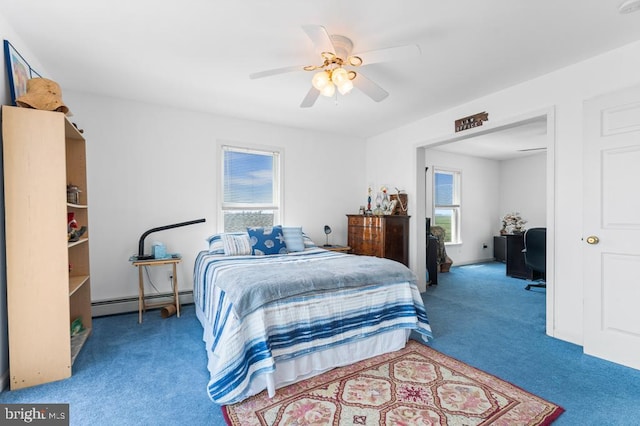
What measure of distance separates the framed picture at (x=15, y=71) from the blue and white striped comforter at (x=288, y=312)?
194cm

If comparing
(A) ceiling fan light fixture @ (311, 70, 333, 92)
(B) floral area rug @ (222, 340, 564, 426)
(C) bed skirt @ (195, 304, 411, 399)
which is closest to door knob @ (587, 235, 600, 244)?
(B) floral area rug @ (222, 340, 564, 426)

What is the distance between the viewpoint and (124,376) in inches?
85.7

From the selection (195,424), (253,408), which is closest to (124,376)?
(195,424)

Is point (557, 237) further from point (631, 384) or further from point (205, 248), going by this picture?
point (205, 248)

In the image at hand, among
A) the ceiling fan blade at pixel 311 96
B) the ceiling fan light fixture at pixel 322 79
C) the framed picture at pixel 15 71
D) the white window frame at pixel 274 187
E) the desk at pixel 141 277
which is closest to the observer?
the framed picture at pixel 15 71

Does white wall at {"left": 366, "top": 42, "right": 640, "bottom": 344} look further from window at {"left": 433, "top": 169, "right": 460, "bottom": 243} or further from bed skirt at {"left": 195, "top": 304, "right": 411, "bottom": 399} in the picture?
window at {"left": 433, "top": 169, "right": 460, "bottom": 243}

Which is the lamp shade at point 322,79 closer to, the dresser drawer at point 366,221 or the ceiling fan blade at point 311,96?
the ceiling fan blade at point 311,96

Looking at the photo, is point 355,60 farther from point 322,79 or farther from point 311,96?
point 311,96

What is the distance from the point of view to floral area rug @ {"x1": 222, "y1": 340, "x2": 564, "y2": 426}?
67.5 inches

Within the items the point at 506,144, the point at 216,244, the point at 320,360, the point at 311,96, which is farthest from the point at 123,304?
the point at 506,144

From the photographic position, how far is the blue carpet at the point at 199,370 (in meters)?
1.79

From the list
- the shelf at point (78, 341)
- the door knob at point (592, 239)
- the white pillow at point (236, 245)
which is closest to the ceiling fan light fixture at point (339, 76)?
the white pillow at point (236, 245)

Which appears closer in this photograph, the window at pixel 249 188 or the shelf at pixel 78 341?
the shelf at pixel 78 341

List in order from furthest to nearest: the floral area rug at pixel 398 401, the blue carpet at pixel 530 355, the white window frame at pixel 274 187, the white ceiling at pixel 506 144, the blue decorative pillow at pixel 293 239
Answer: the white ceiling at pixel 506 144 < the white window frame at pixel 274 187 < the blue decorative pillow at pixel 293 239 < the blue carpet at pixel 530 355 < the floral area rug at pixel 398 401
